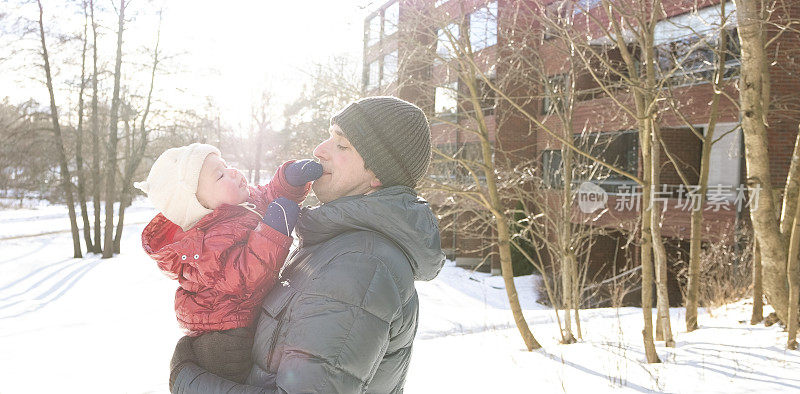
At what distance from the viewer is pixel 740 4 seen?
6.54 meters

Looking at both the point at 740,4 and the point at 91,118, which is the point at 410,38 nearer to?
the point at 740,4

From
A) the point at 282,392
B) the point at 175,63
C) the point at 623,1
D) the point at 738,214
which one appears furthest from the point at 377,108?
the point at 175,63

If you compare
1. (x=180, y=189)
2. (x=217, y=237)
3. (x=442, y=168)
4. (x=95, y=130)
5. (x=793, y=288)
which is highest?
(x=95, y=130)

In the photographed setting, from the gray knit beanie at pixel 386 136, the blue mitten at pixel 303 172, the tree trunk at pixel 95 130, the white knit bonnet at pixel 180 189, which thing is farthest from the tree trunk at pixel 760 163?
the tree trunk at pixel 95 130

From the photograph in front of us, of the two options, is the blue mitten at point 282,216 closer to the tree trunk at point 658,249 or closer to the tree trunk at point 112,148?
the tree trunk at point 658,249

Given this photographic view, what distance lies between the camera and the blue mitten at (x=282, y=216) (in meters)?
1.79

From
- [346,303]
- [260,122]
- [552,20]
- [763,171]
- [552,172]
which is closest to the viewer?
[346,303]

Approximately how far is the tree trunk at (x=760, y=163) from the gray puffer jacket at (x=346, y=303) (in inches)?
278

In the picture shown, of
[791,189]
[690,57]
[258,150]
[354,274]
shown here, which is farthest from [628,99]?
[258,150]

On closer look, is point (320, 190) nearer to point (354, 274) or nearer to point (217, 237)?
point (217, 237)

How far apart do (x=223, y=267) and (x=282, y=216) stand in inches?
10.2

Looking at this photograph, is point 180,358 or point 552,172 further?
point 552,172

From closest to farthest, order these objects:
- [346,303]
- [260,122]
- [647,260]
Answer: [346,303] → [647,260] → [260,122]

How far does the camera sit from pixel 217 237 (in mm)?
1901
